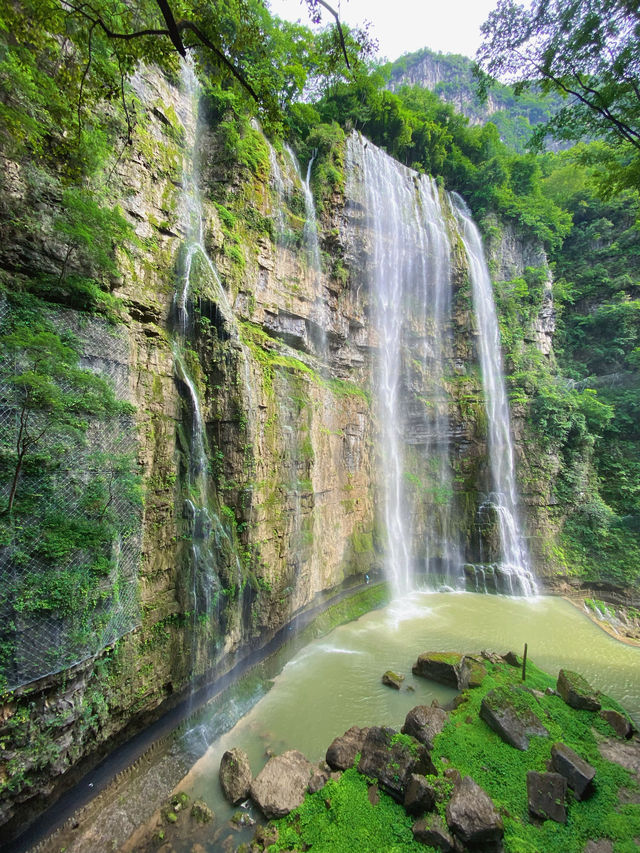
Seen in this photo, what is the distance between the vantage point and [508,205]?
64.2ft

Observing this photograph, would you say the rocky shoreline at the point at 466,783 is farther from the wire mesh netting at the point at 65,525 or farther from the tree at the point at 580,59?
the tree at the point at 580,59

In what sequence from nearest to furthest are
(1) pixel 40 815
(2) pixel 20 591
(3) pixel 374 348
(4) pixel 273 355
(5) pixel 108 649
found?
(2) pixel 20 591
(1) pixel 40 815
(5) pixel 108 649
(4) pixel 273 355
(3) pixel 374 348

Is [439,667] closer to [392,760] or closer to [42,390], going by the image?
[392,760]

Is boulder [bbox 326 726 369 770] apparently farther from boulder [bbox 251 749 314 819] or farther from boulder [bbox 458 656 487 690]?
boulder [bbox 458 656 487 690]

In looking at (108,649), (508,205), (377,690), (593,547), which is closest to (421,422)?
(593,547)

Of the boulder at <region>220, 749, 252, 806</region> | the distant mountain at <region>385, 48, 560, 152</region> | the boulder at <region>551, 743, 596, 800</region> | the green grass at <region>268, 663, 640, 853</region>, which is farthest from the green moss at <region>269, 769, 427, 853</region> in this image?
the distant mountain at <region>385, 48, 560, 152</region>

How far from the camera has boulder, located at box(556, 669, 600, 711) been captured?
6.87 meters

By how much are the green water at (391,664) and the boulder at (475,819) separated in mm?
2535

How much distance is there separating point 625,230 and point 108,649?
2651cm

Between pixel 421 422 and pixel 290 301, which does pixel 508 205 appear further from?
pixel 290 301

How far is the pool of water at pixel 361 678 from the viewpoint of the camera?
6.56 m

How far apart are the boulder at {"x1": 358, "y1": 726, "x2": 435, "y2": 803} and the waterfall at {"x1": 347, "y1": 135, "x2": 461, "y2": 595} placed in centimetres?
876

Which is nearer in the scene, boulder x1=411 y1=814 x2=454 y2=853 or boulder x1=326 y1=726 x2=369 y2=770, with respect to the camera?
boulder x1=411 y1=814 x2=454 y2=853

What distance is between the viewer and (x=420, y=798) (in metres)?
4.98
